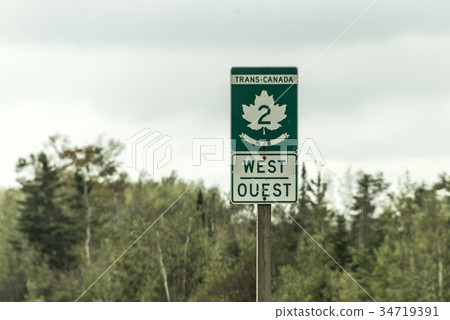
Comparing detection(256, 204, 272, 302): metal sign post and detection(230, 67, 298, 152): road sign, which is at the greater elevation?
detection(230, 67, 298, 152): road sign

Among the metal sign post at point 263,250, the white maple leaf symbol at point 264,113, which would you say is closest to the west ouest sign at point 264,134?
the white maple leaf symbol at point 264,113

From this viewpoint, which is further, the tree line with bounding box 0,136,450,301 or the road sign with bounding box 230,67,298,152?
the tree line with bounding box 0,136,450,301

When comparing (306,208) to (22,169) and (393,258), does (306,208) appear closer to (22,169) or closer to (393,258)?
(393,258)

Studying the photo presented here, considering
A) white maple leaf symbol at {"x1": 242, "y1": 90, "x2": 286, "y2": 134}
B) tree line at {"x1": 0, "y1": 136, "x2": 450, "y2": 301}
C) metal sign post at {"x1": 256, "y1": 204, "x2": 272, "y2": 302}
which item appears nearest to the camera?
white maple leaf symbol at {"x1": 242, "y1": 90, "x2": 286, "y2": 134}

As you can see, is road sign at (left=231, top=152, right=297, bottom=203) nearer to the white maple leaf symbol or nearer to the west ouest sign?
the west ouest sign

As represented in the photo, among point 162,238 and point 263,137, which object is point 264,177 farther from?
point 162,238

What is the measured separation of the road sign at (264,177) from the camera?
602 centimetres

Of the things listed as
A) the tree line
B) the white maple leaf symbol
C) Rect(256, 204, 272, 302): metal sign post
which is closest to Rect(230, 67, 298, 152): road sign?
the white maple leaf symbol

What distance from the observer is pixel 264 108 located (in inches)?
235

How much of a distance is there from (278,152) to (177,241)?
43600 millimetres

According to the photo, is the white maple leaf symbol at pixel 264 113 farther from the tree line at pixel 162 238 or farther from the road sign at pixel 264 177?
the tree line at pixel 162 238

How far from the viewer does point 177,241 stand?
4900 cm

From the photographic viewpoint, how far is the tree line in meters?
43.2

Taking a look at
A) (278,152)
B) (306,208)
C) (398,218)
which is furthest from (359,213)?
(278,152)
